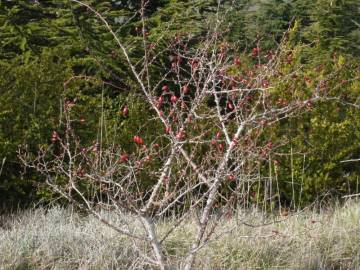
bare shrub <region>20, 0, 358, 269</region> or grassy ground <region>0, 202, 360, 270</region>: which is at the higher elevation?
bare shrub <region>20, 0, 358, 269</region>

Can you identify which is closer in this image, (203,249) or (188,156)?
(203,249)

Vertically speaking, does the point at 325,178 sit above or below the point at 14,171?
below

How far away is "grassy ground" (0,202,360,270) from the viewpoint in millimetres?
4535

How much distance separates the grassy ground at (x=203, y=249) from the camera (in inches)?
179

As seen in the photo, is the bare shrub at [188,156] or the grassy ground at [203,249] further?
the grassy ground at [203,249]

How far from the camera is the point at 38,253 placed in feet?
15.1

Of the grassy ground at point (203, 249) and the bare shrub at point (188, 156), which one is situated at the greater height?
the bare shrub at point (188, 156)

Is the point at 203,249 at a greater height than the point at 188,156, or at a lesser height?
lesser

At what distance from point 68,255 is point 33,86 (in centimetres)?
274

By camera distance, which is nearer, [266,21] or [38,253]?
[38,253]

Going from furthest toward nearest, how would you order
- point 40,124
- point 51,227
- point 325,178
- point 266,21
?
point 266,21
point 325,178
point 40,124
point 51,227

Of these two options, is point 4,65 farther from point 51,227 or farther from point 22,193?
point 51,227

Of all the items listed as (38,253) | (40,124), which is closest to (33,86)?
(40,124)

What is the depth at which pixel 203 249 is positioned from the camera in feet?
15.5
